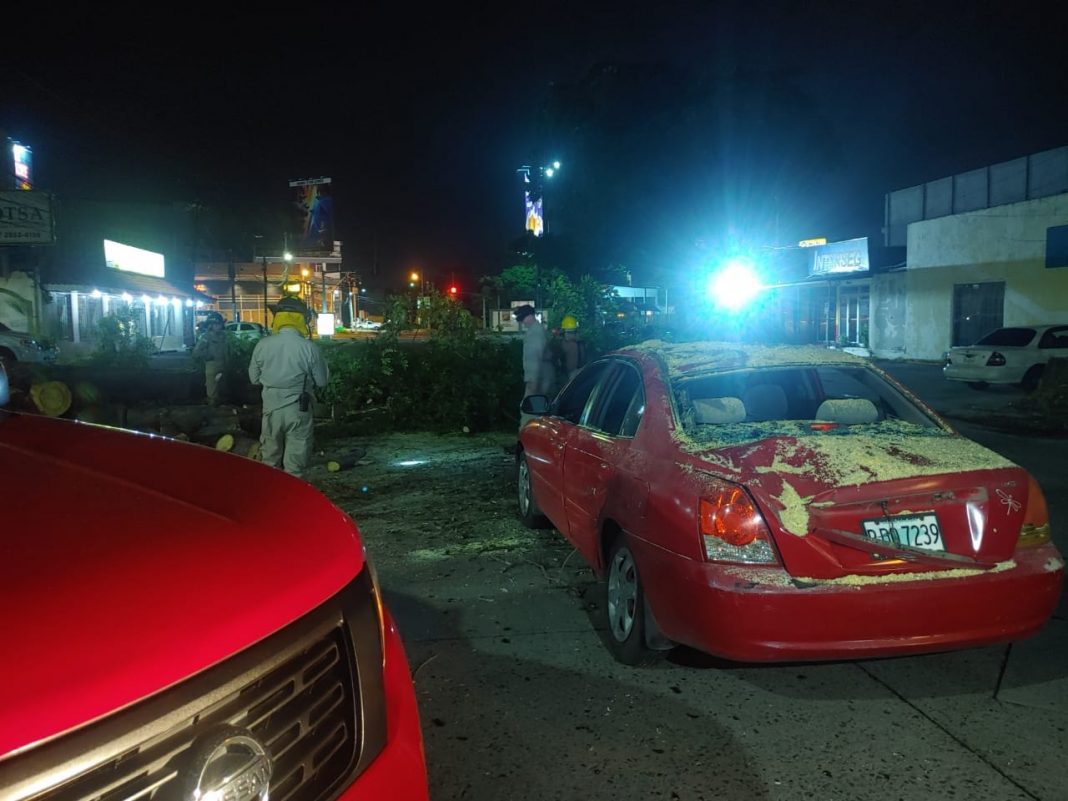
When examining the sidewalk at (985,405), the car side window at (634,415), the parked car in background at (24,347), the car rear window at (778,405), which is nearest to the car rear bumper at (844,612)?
the car rear window at (778,405)

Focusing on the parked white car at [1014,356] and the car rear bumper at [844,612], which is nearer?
the car rear bumper at [844,612]

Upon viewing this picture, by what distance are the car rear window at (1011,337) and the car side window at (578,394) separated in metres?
14.9

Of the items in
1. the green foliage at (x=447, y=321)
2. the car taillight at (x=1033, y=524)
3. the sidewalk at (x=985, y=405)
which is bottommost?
the sidewalk at (x=985, y=405)

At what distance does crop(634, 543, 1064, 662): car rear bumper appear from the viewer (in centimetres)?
314

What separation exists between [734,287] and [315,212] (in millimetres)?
77658

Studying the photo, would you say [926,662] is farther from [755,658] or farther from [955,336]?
[955,336]

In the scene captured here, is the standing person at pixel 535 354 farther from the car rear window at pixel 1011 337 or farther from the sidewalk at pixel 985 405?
the car rear window at pixel 1011 337

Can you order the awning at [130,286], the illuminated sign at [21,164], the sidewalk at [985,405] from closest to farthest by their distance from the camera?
the sidewalk at [985,405]
the illuminated sign at [21,164]
the awning at [130,286]

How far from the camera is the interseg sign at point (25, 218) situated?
635 inches

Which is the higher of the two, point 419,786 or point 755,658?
point 419,786

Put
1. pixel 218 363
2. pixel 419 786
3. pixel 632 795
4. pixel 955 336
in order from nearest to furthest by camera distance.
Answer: pixel 419 786
pixel 632 795
pixel 218 363
pixel 955 336

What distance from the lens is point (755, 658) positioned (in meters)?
3.19

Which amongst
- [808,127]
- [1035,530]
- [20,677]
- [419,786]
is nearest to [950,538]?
[1035,530]

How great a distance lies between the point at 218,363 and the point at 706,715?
485 inches
